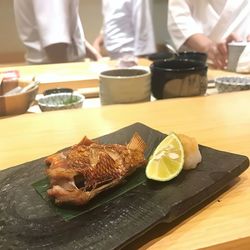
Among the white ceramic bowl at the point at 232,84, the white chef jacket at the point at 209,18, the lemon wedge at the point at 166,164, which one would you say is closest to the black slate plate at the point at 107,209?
the lemon wedge at the point at 166,164

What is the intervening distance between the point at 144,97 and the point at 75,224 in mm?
579

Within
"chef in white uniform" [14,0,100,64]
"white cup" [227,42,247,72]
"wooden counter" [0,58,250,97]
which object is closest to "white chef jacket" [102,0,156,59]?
"chef in white uniform" [14,0,100,64]

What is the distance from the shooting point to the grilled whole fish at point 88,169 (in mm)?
541

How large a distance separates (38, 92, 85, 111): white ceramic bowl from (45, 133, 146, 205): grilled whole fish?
40 centimetres

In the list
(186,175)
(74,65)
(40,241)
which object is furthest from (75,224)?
(74,65)

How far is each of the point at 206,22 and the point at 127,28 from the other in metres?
0.68

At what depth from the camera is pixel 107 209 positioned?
0.53 m

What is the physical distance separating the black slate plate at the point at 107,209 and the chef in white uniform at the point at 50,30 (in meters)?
1.24

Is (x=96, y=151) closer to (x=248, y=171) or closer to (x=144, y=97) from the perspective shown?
(x=248, y=171)

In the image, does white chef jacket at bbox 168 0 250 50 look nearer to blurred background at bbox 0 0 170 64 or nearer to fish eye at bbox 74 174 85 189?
blurred background at bbox 0 0 170 64

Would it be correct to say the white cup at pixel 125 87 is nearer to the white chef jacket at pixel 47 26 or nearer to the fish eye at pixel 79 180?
the fish eye at pixel 79 180

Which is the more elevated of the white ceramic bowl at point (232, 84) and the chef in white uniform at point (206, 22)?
the chef in white uniform at point (206, 22)

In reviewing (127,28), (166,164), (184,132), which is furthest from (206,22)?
(166,164)

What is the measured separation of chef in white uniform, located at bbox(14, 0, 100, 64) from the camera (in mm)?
1818
